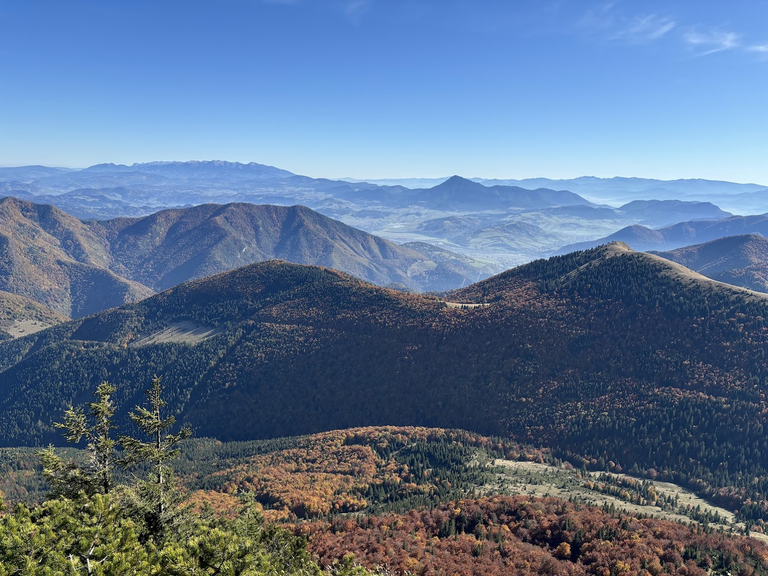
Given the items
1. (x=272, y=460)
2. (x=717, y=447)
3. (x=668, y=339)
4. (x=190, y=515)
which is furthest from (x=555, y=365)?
(x=190, y=515)

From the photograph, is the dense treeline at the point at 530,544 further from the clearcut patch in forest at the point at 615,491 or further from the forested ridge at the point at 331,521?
the clearcut patch in forest at the point at 615,491

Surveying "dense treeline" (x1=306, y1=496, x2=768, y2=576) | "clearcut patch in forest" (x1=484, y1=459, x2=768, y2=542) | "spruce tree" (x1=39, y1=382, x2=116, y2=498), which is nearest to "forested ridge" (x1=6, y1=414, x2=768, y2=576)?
"spruce tree" (x1=39, y1=382, x2=116, y2=498)

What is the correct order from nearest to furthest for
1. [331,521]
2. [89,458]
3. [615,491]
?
[89,458]
[331,521]
[615,491]

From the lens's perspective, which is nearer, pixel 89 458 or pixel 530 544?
pixel 89 458

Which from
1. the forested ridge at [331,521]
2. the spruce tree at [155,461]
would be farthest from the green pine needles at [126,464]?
the forested ridge at [331,521]

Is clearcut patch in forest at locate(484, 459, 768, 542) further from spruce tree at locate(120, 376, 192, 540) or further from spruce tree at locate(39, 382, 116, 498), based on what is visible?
spruce tree at locate(39, 382, 116, 498)

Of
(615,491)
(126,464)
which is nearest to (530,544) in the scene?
(615,491)

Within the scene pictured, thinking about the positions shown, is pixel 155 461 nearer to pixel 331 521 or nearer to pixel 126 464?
pixel 126 464

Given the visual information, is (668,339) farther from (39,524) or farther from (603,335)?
(39,524)

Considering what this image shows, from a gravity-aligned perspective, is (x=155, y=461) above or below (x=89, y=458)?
above

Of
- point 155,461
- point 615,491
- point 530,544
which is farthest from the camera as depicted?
point 615,491
